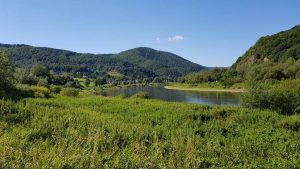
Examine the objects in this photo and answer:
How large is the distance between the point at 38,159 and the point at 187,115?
56.1ft

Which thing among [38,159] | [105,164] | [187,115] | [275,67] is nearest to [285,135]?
[187,115]

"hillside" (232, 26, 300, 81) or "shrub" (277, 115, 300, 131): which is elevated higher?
"hillside" (232, 26, 300, 81)

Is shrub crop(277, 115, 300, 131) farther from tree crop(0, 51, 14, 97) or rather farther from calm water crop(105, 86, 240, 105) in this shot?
calm water crop(105, 86, 240, 105)

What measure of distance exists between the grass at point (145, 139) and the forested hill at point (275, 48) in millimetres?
132410

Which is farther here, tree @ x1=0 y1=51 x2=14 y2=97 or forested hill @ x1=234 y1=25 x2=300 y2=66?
forested hill @ x1=234 y1=25 x2=300 y2=66

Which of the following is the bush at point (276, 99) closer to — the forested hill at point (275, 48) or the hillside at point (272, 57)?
the hillside at point (272, 57)

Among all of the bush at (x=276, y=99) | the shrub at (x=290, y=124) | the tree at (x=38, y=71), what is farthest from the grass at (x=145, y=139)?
the tree at (x=38, y=71)

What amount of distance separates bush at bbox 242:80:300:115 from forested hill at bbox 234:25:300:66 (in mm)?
122898

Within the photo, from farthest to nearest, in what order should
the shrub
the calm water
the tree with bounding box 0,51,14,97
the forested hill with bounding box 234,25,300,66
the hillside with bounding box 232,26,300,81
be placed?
the forested hill with bounding box 234,25,300,66
the hillside with bounding box 232,26,300,81
the calm water
the tree with bounding box 0,51,14,97
the shrub

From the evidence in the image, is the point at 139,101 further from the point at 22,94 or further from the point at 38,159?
the point at 38,159

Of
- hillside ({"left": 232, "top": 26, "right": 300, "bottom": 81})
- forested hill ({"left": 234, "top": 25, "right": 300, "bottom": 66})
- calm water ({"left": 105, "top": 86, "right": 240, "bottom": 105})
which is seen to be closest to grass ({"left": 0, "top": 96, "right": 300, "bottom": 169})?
calm water ({"left": 105, "top": 86, "right": 240, "bottom": 105})

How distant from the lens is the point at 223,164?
11242mm

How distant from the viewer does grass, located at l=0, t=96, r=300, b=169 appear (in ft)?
28.8

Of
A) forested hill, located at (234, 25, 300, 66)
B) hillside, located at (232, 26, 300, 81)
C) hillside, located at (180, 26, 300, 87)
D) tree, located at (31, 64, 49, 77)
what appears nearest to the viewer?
tree, located at (31, 64, 49, 77)
